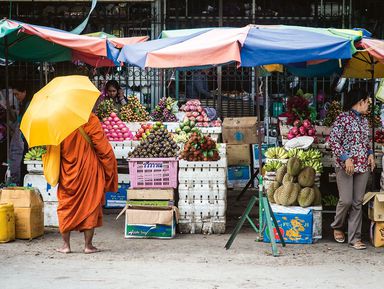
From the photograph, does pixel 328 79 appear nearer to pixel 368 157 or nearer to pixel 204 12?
pixel 204 12

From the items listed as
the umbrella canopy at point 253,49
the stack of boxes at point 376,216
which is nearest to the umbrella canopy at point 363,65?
the umbrella canopy at point 253,49

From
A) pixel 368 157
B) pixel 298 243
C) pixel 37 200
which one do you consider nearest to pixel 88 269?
pixel 37 200

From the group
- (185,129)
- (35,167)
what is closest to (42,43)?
(35,167)

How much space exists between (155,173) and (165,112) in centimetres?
300

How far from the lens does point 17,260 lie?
8.04 meters

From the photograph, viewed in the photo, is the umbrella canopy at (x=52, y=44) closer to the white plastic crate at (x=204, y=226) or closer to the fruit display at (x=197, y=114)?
the fruit display at (x=197, y=114)

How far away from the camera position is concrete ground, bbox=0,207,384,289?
7047 millimetres

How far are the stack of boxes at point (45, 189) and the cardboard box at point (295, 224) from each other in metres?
2.90

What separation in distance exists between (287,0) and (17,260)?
8.07 m

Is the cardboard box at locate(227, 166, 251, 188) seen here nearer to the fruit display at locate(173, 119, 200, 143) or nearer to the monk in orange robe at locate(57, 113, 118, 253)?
the fruit display at locate(173, 119, 200, 143)

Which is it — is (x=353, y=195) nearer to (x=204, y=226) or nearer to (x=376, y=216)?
(x=376, y=216)

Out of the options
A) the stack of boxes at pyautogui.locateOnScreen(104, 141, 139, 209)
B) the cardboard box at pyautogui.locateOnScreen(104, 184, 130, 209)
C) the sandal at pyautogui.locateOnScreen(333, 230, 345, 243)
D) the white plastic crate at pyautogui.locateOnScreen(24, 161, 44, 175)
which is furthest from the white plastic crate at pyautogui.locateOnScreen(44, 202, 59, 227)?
the sandal at pyautogui.locateOnScreen(333, 230, 345, 243)

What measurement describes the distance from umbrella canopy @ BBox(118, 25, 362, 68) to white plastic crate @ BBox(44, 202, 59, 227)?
252 cm

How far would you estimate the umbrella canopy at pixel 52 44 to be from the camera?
30.1 feet
